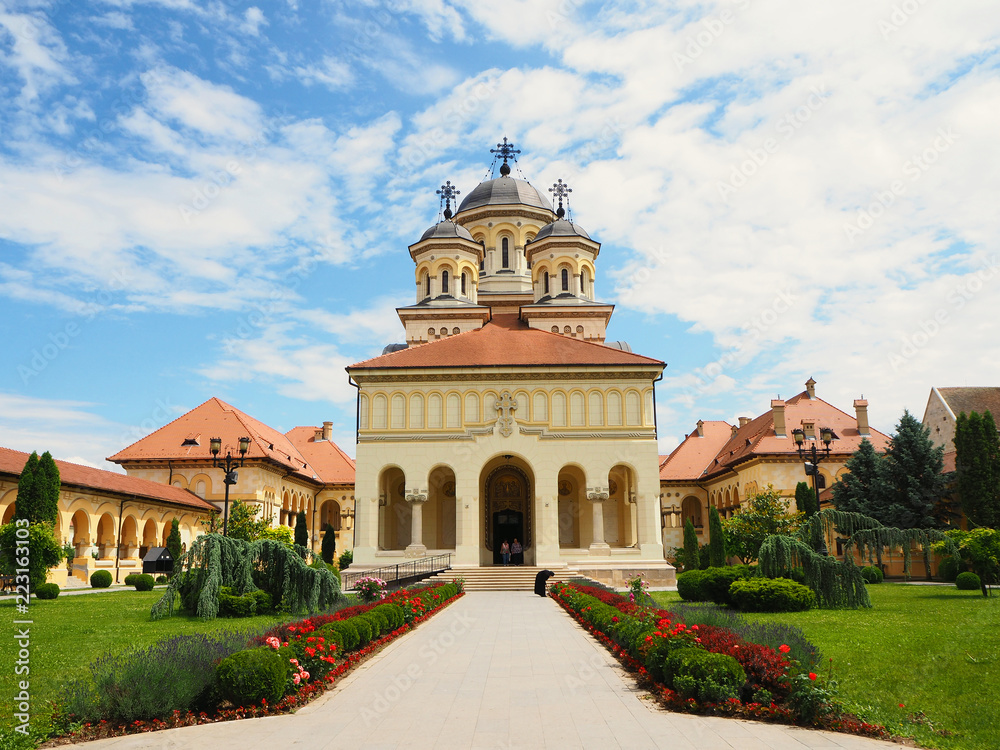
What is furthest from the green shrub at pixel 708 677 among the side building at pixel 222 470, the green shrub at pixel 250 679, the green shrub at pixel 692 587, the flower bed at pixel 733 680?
the side building at pixel 222 470

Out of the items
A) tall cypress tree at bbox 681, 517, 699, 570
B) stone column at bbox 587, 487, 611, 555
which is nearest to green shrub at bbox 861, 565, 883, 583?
stone column at bbox 587, 487, 611, 555

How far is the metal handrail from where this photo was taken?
2902cm

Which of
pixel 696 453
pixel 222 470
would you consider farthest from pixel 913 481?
pixel 222 470

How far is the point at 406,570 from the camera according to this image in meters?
31.1

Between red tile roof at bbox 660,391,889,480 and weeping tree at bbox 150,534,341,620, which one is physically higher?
red tile roof at bbox 660,391,889,480

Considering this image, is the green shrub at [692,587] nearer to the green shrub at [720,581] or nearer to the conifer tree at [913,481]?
the green shrub at [720,581]

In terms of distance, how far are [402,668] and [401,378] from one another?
931 inches

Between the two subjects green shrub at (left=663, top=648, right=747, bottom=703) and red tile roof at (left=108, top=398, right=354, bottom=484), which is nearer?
green shrub at (left=663, top=648, right=747, bottom=703)

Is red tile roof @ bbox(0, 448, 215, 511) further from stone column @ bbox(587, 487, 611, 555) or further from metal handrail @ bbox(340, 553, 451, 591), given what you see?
stone column @ bbox(587, 487, 611, 555)

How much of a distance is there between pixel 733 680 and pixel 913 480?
1204 inches

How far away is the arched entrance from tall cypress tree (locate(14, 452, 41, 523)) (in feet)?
62.0

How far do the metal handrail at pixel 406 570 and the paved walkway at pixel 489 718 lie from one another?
1729cm

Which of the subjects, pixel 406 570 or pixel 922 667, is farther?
pixel 406 570

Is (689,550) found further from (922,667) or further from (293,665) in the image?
(293,665)
